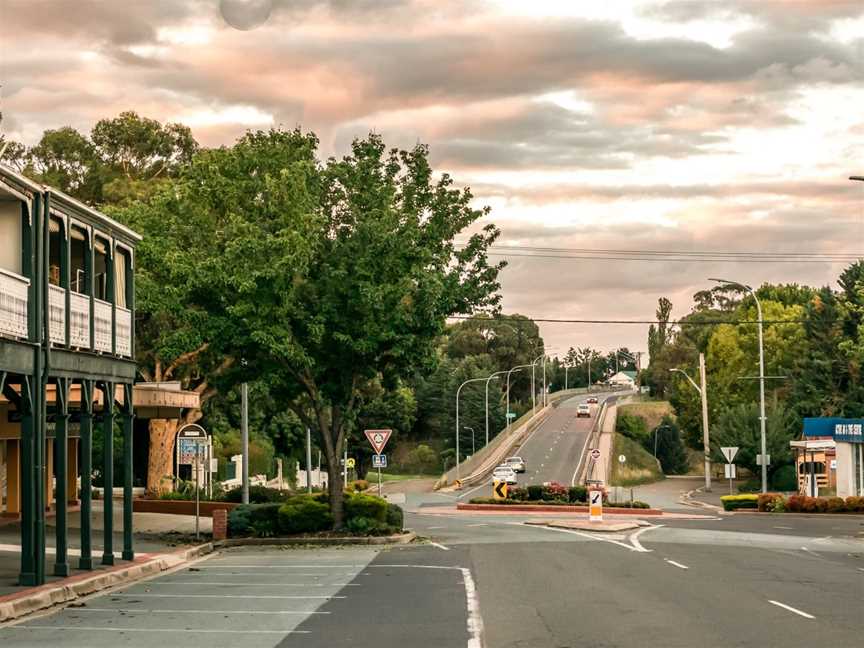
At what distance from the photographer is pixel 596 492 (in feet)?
145

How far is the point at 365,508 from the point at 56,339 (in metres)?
13.8

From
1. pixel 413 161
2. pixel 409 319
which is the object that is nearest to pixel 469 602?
pixel 409 319

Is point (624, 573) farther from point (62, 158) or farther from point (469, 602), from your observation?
point (62, 158)

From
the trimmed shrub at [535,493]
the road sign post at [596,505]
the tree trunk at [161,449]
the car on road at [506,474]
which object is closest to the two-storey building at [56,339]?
the road sign post at [596,505]

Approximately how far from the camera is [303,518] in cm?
3497

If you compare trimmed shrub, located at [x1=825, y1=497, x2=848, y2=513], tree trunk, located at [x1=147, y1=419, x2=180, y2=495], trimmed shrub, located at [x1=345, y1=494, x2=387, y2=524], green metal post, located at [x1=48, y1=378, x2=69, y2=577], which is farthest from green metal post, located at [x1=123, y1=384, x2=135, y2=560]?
trimmed shrub, located at [x1=825, y1=497, x2=848, y2=513]

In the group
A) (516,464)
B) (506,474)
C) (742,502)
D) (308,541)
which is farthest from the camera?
(516,464)

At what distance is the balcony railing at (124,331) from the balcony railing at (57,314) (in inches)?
138

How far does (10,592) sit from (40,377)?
12.9ft

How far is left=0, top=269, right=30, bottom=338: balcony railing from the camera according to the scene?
2125 cm

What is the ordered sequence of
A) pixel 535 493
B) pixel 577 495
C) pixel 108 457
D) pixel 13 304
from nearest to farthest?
1. pixel 13 304
2. pixel 108 457
3. pixel 535 493
4. pixel 577 495

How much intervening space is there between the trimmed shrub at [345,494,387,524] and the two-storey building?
8504mm

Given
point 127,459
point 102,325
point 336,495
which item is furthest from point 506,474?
point 102,325

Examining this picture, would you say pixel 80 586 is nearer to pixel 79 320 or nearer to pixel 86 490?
pixel 86 490
